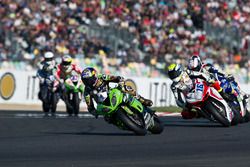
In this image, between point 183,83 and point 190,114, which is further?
point 190,114

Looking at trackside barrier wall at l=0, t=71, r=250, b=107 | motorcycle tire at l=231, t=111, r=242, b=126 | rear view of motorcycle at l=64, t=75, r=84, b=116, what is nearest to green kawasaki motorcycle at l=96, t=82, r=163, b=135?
motorcycle tire at l=231, t=111, r=242, b=126

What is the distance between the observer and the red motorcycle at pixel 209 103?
17.0m

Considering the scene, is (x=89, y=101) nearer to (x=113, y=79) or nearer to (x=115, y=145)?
(x=113, y=79)

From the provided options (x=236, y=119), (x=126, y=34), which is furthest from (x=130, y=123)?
(x=126, y=34)

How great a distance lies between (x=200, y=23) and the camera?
107ft

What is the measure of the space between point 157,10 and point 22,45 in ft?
21.2

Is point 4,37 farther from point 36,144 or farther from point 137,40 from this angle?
point 36,144

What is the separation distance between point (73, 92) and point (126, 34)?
7410 millimetres

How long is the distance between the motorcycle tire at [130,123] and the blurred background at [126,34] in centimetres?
1326

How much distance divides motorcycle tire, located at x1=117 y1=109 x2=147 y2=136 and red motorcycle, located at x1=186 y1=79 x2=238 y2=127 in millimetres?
2376

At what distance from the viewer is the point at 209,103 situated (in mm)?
17016

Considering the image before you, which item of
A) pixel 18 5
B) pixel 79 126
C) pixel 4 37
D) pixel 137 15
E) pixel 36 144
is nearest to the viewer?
pixel 36 144

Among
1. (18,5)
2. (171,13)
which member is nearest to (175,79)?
(18,5)

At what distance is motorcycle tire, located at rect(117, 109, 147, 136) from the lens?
1470 cm
